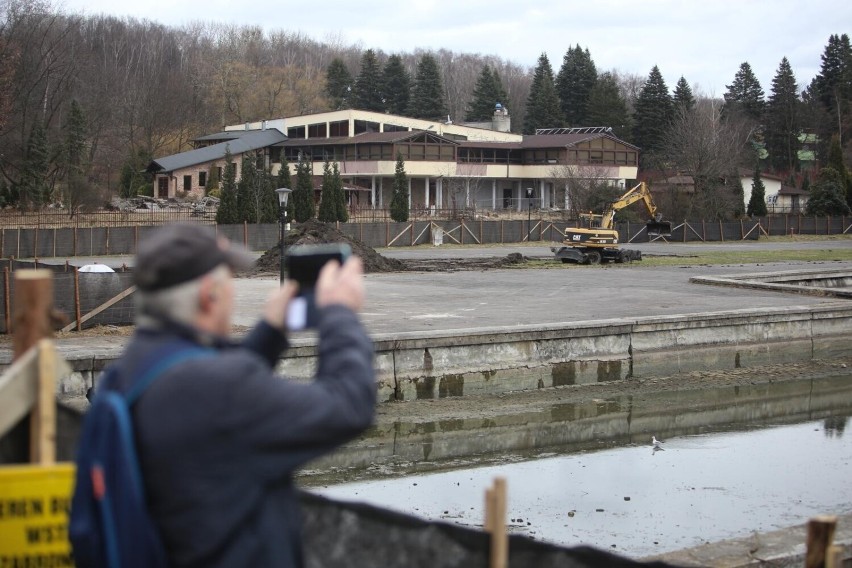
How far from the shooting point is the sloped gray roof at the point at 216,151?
7725 cm

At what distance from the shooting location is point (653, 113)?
103 metres

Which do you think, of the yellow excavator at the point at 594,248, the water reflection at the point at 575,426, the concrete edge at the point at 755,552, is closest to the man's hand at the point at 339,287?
the concrete edge at the point at 755,552

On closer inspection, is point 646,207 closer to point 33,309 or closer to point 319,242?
point 319,242

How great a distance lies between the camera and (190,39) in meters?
144

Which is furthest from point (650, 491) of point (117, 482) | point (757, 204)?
point (757, 204)

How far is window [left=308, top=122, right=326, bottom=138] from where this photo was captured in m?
86.2

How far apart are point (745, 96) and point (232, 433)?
129 m

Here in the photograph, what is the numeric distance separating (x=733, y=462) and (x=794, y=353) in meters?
9.86

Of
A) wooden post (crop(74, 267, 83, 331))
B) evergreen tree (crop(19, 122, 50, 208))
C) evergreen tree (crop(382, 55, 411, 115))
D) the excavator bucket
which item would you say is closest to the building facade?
the excavator bucket

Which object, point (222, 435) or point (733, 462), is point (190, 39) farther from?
point (222, 435)

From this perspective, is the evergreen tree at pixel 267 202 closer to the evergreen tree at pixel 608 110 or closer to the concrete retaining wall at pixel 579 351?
the concrete retaining wall at pixel 579 351

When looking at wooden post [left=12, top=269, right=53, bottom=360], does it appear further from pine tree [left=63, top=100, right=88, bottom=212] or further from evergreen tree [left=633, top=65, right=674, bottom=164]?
evergreen tree [left=633, top=65, right=674, bottom=164]

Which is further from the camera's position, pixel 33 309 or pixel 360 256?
pixel 360 256

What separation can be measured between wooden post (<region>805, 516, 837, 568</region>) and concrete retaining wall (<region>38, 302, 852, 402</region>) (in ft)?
44.2
